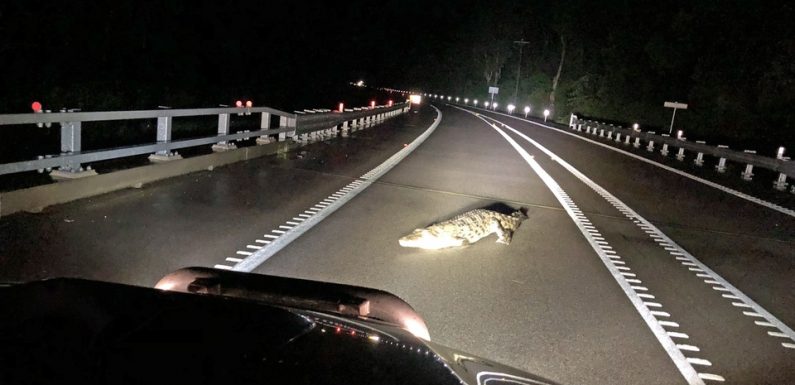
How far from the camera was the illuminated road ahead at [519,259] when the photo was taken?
5.90m

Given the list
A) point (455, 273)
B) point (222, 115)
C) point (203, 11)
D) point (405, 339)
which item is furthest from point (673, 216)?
point (203, 11)

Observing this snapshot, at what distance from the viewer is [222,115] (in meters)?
15.7

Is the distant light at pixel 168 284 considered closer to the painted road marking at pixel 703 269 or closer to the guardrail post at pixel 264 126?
the painted road marking at pixel 703 269

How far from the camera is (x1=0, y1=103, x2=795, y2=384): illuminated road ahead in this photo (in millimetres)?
5902

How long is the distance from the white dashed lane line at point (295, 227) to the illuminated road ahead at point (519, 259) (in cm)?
9

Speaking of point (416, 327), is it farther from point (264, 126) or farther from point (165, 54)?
point (165, 54)

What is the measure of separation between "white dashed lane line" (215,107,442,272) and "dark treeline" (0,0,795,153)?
7.49 meters

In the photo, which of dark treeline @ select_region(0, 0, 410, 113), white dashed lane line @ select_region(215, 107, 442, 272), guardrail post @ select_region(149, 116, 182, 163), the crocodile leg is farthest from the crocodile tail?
dark treeline @ select_region(0, 0, 410, 113)

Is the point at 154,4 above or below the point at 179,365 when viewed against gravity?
above

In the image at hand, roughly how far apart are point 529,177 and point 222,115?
7937 mm

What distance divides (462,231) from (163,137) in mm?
6504

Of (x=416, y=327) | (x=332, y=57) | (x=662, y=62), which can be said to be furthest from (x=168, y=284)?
(x=332, y=57)

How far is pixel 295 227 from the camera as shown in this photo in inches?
385

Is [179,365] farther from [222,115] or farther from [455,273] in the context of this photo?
[222,115]
